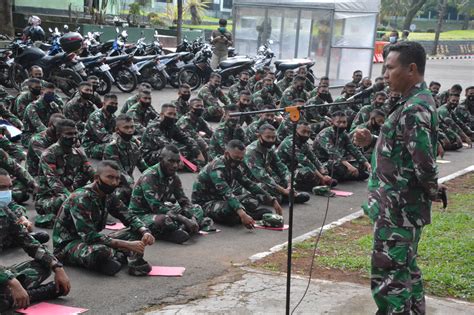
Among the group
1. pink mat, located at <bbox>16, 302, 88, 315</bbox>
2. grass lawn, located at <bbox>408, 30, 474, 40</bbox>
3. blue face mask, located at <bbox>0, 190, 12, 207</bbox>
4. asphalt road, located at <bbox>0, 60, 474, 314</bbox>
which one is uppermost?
grass lawn, located at <bbox>408, 30, 474, 40</bbox>

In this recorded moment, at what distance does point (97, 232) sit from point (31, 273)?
859 millimetres

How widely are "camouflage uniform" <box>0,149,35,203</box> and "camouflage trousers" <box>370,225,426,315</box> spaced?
4864 millimetres

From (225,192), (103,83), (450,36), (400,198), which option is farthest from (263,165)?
(450,36)

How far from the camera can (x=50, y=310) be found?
17.7 feet

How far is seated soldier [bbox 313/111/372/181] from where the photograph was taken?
11.1 metres

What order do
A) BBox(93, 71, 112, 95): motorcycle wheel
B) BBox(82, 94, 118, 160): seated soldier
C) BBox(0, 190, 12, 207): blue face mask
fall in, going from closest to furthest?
BBox(0, 190, 12, 207): blue face mask → BBox(82, 94, 118, 160): seated soldier → BBox(93, 71, 112, 95): motorcycle wheel

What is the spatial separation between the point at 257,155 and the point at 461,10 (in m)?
59.2

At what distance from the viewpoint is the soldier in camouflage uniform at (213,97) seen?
47.7 feet

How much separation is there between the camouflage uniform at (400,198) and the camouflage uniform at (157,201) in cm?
342

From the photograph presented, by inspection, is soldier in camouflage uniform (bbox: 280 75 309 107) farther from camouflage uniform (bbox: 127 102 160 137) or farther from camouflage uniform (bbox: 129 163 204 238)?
camouflage uniform (bbox: 129 163 204 238)

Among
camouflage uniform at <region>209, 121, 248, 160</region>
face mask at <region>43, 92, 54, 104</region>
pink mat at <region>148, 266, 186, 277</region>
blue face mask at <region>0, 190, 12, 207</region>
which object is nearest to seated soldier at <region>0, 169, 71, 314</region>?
blue face mask at <region>0, 190, 12, 207</region>

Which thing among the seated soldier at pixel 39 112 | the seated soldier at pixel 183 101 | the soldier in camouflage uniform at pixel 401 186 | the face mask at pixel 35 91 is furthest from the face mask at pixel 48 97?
the soldier in camouflage uniform at pixel 401 186

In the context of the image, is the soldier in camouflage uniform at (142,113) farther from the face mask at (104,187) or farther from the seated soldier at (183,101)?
the face mask at (104,187)

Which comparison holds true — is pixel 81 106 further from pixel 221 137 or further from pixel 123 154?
pixel 123 154
